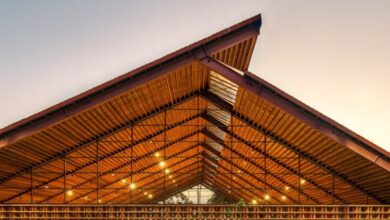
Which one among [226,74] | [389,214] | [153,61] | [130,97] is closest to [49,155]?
[130,97]

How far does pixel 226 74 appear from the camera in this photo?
47.9 ft

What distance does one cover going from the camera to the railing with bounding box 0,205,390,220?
15.2m

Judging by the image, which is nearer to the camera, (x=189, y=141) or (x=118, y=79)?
(x=118, y=79)

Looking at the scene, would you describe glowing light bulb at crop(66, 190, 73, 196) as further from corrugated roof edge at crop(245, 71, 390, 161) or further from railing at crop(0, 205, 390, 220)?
corrugated roof edge at crop(245, 71, 390, 161)

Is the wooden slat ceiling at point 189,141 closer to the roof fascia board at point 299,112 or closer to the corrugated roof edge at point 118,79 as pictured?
the corrugated roof edge at point 118,79

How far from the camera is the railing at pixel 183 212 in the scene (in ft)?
49.7

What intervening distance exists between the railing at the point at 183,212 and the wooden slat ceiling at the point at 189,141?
2.16 metres

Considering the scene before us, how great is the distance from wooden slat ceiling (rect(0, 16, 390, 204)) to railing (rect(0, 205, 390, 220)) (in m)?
2.16

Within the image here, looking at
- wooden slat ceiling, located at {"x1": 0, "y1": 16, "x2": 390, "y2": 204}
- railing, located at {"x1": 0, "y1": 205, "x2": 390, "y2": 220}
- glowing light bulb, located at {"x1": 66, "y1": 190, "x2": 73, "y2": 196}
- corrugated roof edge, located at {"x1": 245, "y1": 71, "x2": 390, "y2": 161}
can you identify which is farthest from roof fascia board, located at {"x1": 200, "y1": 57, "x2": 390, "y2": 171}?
glowing light bulb, located at {"x1": 66, "y1": 190, "x2": 73, "y2": 196}

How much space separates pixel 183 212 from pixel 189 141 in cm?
1185

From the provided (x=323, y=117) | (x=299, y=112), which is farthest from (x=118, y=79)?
(x=323, y=117)

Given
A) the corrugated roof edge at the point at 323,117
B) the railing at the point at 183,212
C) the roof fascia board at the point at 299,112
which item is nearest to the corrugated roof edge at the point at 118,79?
the roof fascia board at the point at 299,112

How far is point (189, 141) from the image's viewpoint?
88.2ft

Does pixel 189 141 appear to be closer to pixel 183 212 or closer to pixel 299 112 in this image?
pixel 183 212
